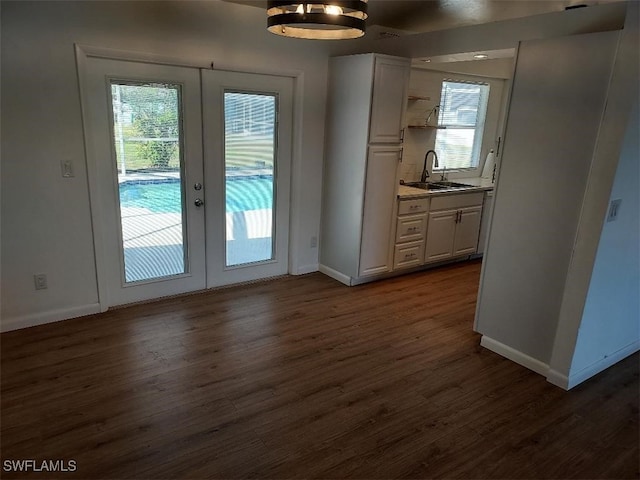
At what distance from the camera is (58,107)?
9.99 ft

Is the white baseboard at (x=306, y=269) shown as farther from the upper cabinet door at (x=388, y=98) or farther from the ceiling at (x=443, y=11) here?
the ceiling at (x=443, y=11)

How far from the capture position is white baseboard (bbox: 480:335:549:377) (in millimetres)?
2881

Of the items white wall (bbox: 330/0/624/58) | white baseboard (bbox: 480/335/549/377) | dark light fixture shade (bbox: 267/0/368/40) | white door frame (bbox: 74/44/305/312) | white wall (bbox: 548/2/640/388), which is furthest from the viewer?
white door frame (bbox: 74/44/305/312)

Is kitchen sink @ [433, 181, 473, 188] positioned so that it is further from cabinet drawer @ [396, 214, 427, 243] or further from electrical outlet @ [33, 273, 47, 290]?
electrical outlet @ [33, 273, 47, 290]

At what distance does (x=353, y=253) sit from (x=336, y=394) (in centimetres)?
184

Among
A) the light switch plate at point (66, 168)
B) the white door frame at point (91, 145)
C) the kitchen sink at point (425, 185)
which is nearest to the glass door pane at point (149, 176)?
the white door frame at point (91, 145)

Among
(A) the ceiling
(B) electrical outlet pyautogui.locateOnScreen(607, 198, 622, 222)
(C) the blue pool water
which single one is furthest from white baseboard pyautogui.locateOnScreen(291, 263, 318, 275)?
(B) electrical outlet pyautogui.locateOnScreen(607, 198, 622, 222)

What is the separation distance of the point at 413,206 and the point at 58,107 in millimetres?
3117

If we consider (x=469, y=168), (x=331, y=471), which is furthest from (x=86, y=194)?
(x=469, y=168)

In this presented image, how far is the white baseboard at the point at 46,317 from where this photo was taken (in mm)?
3189

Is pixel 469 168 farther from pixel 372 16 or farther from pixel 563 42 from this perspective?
pixel 563 42

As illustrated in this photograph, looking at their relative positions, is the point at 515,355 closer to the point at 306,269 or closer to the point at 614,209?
the point at 614,209

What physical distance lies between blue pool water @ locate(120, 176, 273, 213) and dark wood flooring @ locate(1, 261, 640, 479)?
0.86m

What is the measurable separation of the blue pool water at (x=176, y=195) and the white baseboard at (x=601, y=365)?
2826 millimetres
